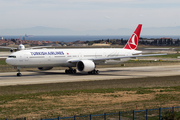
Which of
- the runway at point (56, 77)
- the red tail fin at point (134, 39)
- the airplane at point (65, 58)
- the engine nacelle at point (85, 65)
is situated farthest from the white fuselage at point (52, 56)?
the red tail fin at point (134, 39)

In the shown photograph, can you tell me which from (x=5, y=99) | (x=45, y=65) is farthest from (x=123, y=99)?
(x=45, y=65)

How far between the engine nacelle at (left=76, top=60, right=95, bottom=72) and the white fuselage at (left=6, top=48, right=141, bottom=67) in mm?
1777

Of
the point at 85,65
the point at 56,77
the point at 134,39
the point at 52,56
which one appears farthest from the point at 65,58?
the point at 134,39

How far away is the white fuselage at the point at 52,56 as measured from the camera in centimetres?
4878

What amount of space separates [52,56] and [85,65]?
6.53 meters

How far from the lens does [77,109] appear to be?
2494 centimetres

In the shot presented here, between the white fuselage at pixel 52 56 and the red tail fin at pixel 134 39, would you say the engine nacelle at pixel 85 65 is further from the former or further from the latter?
the red tail fin at pixel 134 39

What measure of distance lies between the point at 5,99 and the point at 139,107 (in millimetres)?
14469

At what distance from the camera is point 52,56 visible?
51625 millimetres

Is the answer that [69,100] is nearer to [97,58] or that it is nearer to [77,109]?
[77,109]

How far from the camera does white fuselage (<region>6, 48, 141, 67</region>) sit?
48.8 meters

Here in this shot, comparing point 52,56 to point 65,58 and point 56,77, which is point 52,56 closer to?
point 65,58

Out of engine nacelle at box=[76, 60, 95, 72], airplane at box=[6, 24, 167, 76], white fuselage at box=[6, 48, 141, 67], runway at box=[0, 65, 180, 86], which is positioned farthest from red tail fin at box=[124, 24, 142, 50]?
engine nacelle at box=[76, 60, 95, 72]

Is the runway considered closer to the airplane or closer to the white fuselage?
the airplane
